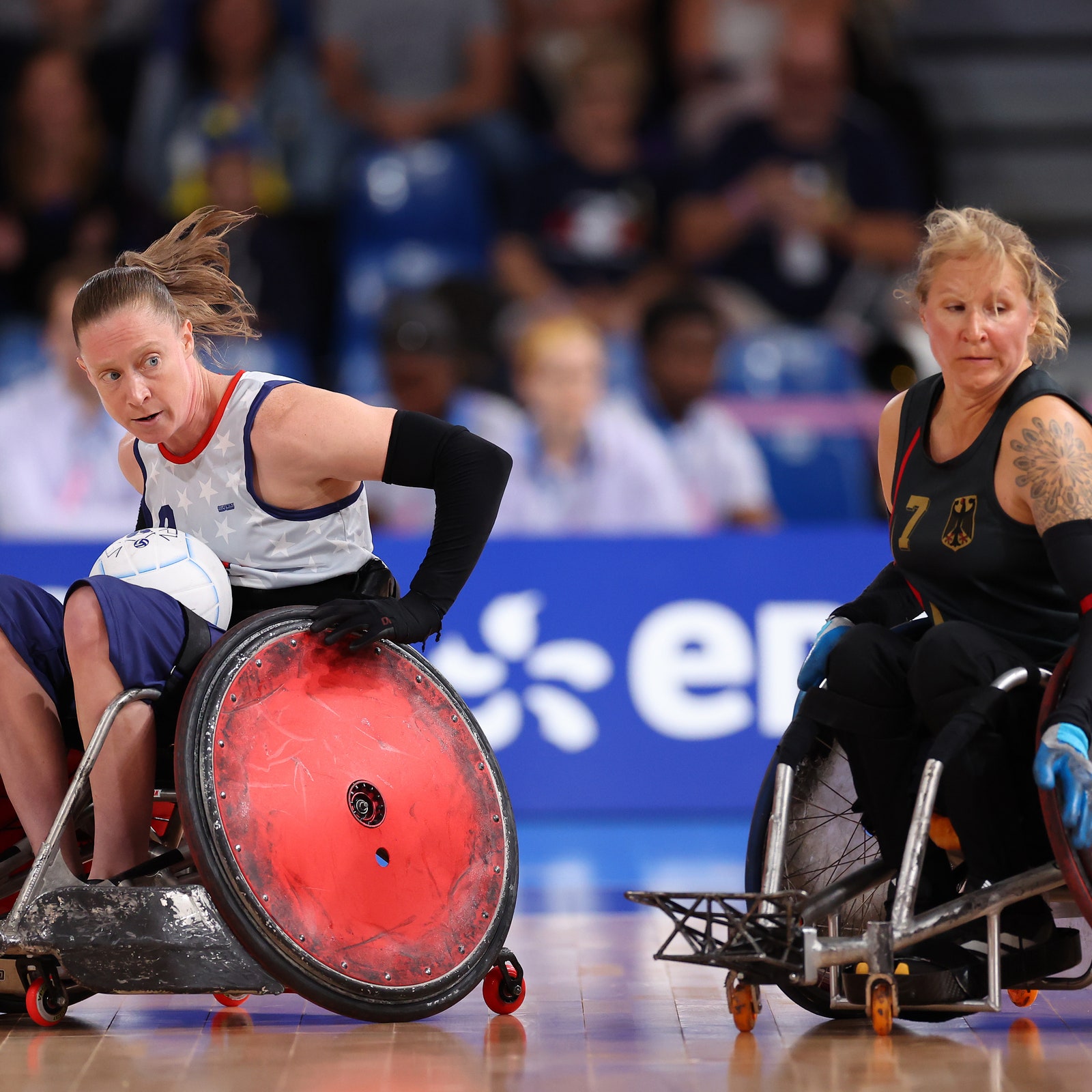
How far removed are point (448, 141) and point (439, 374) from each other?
1.90m

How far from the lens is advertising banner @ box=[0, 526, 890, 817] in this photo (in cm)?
632

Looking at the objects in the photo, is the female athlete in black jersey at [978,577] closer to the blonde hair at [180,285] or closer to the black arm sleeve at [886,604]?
the black arm sleeve at [886,604]

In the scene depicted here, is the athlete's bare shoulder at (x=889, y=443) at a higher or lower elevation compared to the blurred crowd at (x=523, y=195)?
lower

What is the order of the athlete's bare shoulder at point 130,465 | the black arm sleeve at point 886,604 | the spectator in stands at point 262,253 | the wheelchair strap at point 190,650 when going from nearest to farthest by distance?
the wheelchair strap at point 190,650 → the black arm sleeve at point 886,604 → the athlete's bare shoulder at point 130,465 → the spectator in stands at point 262,253

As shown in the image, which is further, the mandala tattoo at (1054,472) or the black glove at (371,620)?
the black glove at (371,620)

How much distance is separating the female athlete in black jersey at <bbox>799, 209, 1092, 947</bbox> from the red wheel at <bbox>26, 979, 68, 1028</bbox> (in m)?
1.55

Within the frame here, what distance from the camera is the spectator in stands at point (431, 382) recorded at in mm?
7801

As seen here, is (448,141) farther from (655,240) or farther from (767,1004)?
(767,1004)

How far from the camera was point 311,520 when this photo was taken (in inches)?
137

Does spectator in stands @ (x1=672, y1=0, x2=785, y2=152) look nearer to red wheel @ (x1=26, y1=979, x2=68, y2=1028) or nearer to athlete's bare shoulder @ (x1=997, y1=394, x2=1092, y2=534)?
athlete's bare shoulder @ (x1=997, y1=394, x2=1092, y2=534)

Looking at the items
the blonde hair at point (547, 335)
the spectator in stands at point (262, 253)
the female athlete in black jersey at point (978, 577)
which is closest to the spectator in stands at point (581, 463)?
the blonde hair at point (547, 335)

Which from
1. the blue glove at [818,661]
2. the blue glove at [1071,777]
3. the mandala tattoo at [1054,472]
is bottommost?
the blue glove at [1071,777]

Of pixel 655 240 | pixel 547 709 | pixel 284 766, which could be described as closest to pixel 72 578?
pixel 547 709

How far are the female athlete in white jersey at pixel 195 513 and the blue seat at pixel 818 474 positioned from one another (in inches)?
187
